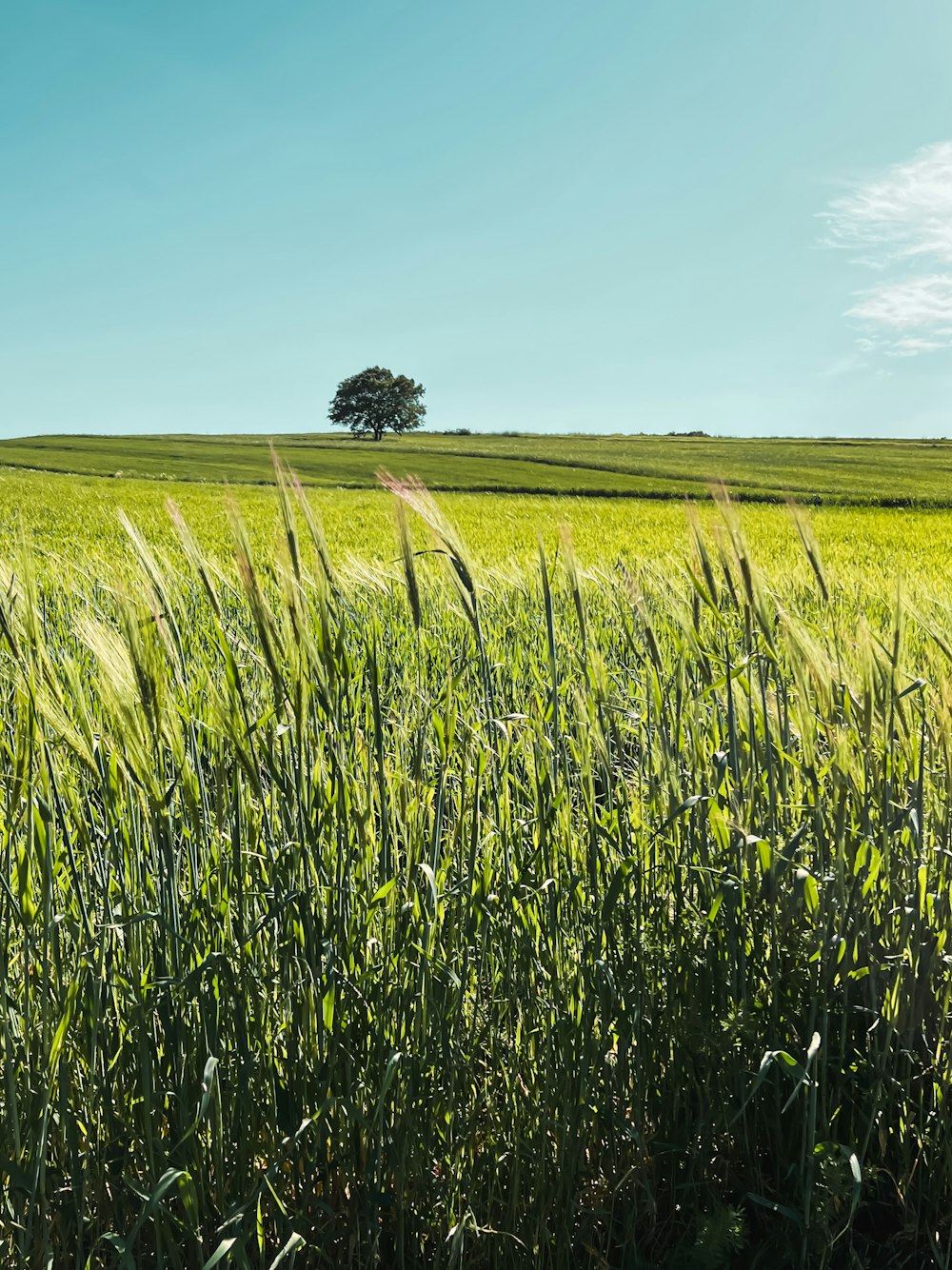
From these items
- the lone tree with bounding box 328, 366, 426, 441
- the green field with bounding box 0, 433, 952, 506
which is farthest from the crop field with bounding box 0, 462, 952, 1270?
the lone tree with bounding box 328, 366, 426, 441

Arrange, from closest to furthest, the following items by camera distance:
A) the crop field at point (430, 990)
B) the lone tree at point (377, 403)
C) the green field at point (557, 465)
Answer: the crop field at point (430, 990) → the green field at point (557, 465) → the lone tree at point (377, 403)

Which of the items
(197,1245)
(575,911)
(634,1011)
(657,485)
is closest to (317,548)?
(575,911)

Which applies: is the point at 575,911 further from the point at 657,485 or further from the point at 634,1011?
the point at 657,485

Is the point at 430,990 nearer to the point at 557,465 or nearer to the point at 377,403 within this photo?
the point at 557,465

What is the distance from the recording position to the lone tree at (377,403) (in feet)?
225

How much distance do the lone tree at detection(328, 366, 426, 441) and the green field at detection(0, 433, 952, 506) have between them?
11893 mm

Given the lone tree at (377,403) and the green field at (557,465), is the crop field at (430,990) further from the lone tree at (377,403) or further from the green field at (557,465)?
the lone tree at (377,403)

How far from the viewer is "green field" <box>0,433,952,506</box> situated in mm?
28484

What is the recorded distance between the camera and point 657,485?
29359mm

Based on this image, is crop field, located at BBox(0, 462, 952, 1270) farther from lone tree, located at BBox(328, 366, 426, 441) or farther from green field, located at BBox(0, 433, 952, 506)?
lone tree, located at BBox(328, 366, 426, 441)

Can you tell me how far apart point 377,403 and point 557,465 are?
32.0 m

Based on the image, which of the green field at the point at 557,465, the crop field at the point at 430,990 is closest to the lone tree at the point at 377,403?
the green field at the point at 557,465

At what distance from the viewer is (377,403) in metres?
A: 68.4

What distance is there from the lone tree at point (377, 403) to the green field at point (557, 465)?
1189cm
